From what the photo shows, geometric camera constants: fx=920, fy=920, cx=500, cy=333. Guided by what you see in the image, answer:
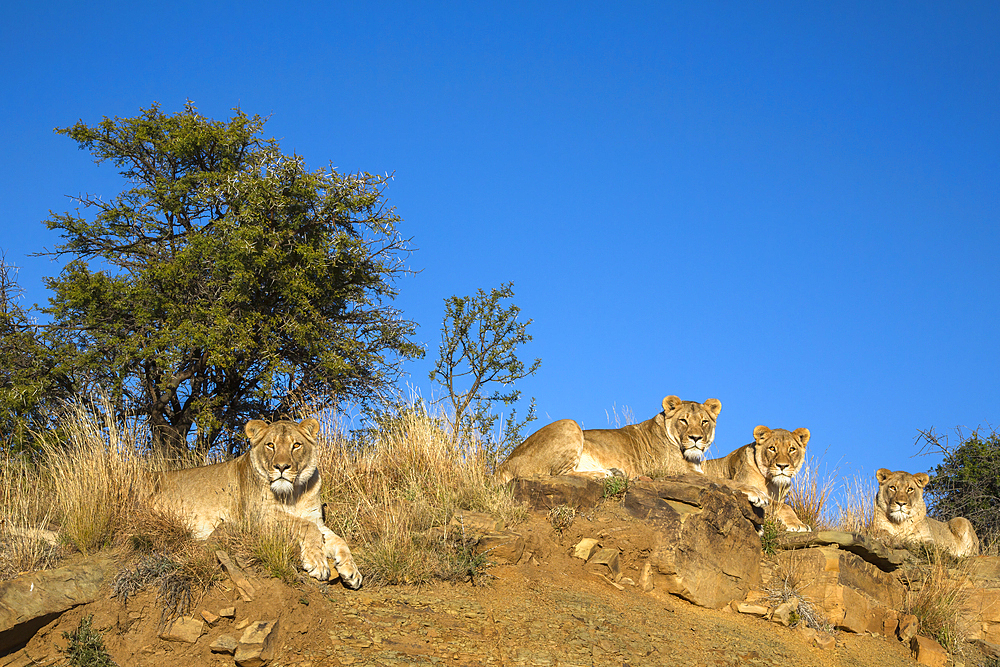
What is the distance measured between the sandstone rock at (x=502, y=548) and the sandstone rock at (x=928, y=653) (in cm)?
569

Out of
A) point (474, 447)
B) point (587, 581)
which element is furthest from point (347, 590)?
point (474, 447)

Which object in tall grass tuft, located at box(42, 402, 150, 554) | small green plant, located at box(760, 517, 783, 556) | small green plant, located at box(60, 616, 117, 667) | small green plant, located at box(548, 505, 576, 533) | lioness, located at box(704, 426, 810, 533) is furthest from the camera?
lioness, located at box(704, 426, 810, 533)

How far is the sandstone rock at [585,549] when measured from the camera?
11.8 metres

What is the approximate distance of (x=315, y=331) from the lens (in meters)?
19.6

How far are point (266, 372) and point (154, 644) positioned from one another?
10095mm

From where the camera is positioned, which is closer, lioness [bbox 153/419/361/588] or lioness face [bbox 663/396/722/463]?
lioness [bbox 153/419/361/588]

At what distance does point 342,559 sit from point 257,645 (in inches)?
60.8

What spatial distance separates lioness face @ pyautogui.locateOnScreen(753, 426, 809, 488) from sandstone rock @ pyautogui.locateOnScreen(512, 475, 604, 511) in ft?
8.76

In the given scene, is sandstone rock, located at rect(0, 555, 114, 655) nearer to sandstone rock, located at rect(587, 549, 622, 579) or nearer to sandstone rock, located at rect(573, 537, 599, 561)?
sandstone rock, located at rect(573, 537, 599, 561)

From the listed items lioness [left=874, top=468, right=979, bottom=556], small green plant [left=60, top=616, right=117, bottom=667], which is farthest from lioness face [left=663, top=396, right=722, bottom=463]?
small green plant [left=60, top=616, right=117, bottom=667]

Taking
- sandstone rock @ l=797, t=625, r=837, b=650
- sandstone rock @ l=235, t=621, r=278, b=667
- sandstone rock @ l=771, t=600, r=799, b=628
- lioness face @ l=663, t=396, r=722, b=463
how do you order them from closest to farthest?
sandstone rock @ l=235, t=621, r=278, b=667, sandstone rock @ l=797, t=625, r=837, b=650, sandstone rock @ l=771, t=600, r=799, b=628, lioness face @ l=663, t=396, r=722, b=463

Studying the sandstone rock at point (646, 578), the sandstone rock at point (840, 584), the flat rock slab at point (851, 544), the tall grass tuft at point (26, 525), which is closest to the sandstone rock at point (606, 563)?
the sandstone rock at point (646, 578)

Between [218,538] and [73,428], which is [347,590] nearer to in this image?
[218,538]

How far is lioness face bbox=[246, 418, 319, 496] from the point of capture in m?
10.6
